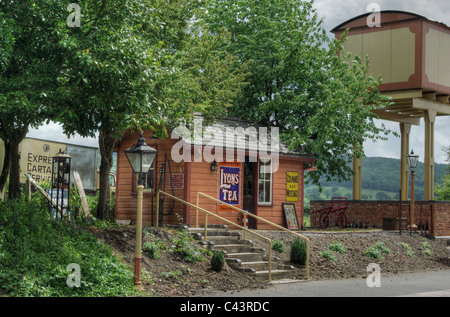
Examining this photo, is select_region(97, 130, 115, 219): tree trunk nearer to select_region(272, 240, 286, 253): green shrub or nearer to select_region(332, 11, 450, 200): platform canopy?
select_region(272, 240, 286, 253): green shrub

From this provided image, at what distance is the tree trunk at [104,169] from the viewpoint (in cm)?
1839

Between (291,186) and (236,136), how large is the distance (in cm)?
331

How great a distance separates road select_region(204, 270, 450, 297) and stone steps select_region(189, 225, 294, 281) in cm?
80

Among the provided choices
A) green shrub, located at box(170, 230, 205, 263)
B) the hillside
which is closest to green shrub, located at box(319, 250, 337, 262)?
green shrub, located at box(170, 230, 205, 263)

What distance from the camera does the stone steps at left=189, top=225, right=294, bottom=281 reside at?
15.4 m

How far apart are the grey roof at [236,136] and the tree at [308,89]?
116 centimetres

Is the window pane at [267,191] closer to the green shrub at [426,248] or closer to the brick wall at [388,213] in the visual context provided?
Result: the green shrub at [426,248]

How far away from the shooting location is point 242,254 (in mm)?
16266

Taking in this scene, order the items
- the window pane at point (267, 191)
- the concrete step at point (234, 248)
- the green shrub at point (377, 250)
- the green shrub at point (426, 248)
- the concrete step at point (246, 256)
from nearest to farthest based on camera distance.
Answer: the concrete step at point (246, 256) → the concrete step at point (234, 248) → the green shrub at point (377, 250) → the green shrub at point (426, 248) → the window pane at point (267, 191)

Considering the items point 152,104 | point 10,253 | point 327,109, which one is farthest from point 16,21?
point 327,109

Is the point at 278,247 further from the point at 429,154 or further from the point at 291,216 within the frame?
the point at 429,154

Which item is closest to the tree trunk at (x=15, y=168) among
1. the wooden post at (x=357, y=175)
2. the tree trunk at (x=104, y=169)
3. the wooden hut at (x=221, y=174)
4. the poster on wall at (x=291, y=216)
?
the tree trunk at (x=104, y=169)

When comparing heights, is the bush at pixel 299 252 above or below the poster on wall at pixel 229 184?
below
